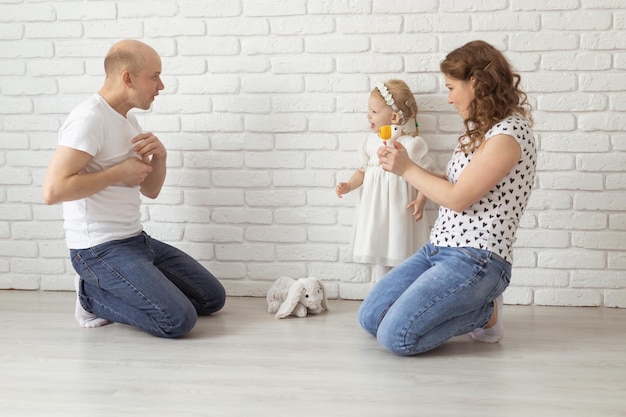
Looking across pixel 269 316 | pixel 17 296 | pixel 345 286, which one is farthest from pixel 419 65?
pixel 17 296

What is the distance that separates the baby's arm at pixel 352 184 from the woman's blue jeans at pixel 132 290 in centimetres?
75

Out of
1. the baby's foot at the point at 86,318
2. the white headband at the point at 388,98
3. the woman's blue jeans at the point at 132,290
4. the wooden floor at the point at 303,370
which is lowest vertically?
the wooden floor at the point at 303,370

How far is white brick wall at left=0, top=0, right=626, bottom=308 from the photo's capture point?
304 centimetres

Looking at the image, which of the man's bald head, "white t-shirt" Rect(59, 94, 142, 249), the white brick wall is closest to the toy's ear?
the white brick wall

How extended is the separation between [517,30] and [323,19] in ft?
2.60

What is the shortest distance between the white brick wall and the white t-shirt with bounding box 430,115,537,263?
1.90 ft

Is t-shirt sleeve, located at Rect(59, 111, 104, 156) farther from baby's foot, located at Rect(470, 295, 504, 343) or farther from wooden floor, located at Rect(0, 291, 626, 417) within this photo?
baby's foot, located at Rect(470, 295, 504, 343)

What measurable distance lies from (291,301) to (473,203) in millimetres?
881

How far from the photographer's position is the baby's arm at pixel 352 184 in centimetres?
308

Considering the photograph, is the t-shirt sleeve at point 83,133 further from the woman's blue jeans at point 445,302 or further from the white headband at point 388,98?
the woman's blue jeans at point 445,302

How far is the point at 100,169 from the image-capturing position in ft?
9.23

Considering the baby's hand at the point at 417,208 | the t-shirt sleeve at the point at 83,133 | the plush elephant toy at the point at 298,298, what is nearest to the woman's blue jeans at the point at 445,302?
the baby's hand at the point at 417,208

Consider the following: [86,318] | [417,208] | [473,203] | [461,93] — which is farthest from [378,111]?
[86,318]

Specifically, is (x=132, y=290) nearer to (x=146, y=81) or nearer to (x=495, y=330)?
(x=146, y=81)
